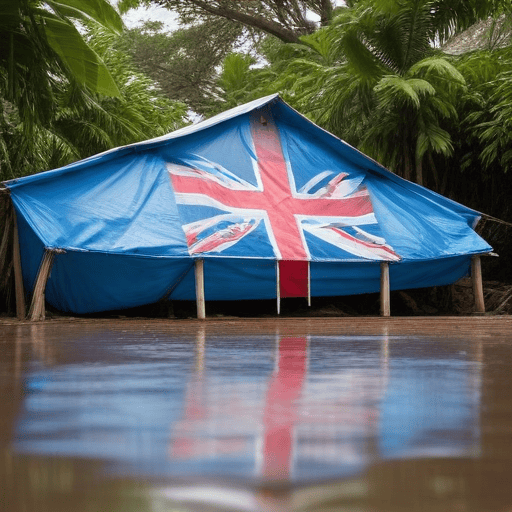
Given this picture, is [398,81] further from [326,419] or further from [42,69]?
[326,419]

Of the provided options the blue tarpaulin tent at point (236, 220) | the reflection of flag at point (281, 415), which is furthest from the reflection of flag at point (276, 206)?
the reflection of flag at point (281, 415)

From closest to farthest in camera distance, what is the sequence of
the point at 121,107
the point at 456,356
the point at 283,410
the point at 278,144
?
1. the point at 283,410
2. the point at 456,356
3. the point at 278,144
4. the point at 121,107

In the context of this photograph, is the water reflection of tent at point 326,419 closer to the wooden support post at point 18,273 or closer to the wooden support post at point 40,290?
the wooden support post at point 40,290

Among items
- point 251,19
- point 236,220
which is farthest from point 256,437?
point 251,19

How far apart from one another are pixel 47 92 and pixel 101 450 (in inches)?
309

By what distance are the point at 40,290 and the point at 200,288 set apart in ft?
5.56

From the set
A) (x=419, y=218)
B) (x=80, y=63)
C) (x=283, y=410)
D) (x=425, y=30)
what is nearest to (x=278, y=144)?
(x=419, y=218)

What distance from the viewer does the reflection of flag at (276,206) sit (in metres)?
8.88

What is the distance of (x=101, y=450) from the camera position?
109cm

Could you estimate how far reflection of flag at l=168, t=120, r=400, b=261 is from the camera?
349 inches

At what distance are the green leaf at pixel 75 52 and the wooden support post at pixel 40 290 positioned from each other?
2.03 m

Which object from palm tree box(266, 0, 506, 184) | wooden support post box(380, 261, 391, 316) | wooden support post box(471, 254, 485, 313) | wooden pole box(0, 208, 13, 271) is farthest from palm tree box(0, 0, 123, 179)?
wooden support post box(471, 254, 485, 313)

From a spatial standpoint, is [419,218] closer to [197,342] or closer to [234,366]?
[197,342]

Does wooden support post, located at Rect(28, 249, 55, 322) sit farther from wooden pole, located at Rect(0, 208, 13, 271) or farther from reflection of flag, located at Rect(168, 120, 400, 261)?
reflection of flag, located at Rect(168, 120, 400, 261)
